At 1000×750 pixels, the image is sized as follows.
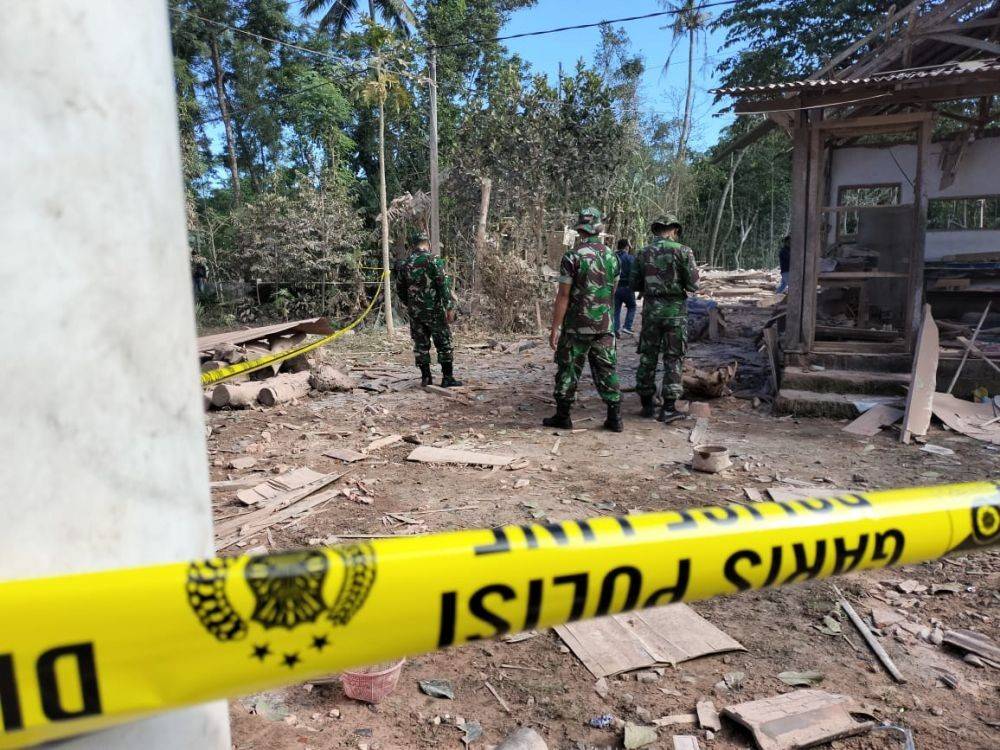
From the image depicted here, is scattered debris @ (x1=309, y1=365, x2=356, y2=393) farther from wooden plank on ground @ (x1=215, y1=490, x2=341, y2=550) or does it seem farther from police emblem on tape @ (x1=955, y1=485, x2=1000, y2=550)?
police emblem on tape @ (x1=955, y1=485, x2=1000, y2=550)

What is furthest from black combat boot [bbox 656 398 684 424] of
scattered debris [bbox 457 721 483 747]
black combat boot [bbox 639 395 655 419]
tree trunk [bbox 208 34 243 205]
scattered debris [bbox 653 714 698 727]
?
tree trunk [bbox 208 34 243 205]

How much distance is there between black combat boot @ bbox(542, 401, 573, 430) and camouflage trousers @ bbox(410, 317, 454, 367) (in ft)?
7.05

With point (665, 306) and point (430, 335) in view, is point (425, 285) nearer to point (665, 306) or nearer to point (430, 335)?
point (430, 335)

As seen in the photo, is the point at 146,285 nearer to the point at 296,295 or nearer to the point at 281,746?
the point at 281,746

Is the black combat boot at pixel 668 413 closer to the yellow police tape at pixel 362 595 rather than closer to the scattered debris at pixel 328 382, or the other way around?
the scattered debris at pixel 328 382

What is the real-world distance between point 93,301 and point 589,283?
5659 mm

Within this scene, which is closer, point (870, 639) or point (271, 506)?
point (870, 639)

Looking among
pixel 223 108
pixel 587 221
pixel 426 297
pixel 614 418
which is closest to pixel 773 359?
pixel 614 418

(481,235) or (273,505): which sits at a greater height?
(481,235)

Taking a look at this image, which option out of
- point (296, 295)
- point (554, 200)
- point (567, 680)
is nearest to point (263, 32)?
point (296, 295)

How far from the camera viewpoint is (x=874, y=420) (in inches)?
257

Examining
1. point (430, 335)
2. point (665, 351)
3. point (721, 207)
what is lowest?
point (665, 351)

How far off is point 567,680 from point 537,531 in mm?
Answer: 1932

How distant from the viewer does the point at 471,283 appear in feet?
47.7
